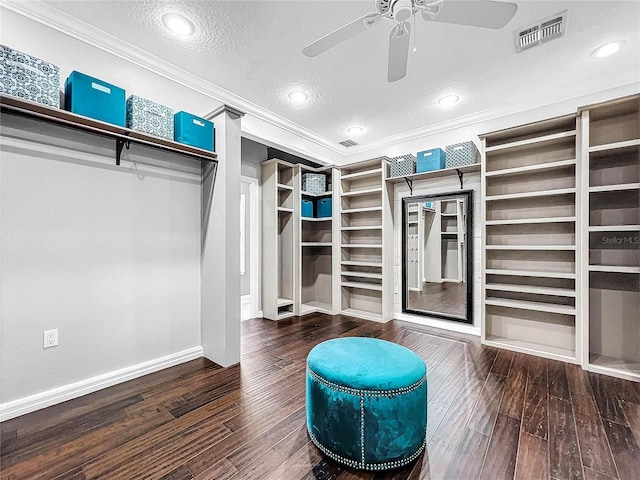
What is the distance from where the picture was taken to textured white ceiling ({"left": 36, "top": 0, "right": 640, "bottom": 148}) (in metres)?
2.10

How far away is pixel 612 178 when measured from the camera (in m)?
2.71

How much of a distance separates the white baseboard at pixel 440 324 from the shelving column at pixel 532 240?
0.27 meters

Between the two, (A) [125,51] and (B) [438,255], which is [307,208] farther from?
(A) [125,51]

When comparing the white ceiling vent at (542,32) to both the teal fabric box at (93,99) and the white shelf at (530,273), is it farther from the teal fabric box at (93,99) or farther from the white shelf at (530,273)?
the teal fabric box at (93,99)

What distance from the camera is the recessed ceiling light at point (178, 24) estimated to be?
2.14 metres

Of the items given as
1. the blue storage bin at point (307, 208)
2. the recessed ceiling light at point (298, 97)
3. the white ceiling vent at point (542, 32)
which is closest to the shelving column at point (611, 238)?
the white ceiling vent at point (542, 32)

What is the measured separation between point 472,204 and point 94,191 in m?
4.07

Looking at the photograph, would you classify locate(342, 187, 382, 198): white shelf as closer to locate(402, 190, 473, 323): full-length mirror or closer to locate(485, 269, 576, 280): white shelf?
locate(402, 190, 473, 323): full-length mirror

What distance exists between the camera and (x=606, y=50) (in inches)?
98.8

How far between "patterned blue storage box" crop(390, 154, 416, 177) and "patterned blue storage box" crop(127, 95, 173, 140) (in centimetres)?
293

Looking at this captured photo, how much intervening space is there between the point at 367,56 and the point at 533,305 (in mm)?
2992

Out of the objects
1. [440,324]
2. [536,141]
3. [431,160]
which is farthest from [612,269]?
[431,160]

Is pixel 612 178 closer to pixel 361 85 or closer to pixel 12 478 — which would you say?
pixel 361 85

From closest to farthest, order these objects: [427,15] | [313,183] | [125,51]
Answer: [427,15] < [125,51] < [313,183]
